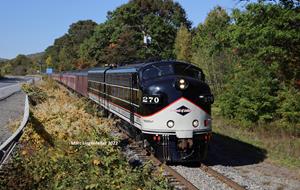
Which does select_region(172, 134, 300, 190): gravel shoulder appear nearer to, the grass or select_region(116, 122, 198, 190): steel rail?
select_region(116, 122, 198, 190): steel rail

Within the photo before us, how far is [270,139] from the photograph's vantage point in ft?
62.7

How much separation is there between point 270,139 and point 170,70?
7.15 metres

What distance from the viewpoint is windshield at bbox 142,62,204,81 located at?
13.8 metres

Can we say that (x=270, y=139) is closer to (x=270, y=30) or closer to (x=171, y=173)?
(x=270, y=30)

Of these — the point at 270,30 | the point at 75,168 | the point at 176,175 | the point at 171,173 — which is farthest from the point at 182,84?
the point at 270,30

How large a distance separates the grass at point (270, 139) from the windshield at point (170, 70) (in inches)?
139

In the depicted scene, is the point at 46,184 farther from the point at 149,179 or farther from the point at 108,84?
the point at 108,84

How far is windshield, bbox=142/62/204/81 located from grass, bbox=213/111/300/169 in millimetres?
3530

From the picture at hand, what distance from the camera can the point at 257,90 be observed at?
2314 centimetres

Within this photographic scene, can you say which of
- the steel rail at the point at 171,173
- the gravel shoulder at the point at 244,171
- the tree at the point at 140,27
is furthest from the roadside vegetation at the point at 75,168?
the tree at the point at 140,27

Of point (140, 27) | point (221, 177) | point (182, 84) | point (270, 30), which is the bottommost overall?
point (221, 177)

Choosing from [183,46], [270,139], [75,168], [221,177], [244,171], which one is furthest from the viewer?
[183,46]

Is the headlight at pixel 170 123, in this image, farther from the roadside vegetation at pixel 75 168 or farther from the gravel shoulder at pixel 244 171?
the roadside vegetation at pixel 75 168

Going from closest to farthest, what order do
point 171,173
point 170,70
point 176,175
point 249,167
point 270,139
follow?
1. point 176,175
2. point 171,173
3. point 249,167
4. point 170,70
5. point 270,139
